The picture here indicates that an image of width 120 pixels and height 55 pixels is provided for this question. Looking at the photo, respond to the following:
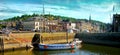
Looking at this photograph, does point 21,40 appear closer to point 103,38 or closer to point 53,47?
point 53,47

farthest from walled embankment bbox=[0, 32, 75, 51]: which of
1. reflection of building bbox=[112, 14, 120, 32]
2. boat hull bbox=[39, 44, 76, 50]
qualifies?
reflection of building bbox=[112, 14, 120, 32]

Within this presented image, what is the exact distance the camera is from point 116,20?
89.8 metres

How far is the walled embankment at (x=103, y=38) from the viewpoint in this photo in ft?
231

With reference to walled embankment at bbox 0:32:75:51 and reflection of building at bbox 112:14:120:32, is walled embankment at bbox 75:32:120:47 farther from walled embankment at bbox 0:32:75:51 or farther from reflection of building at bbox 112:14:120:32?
reflection of building at bbox 112:14:120:32

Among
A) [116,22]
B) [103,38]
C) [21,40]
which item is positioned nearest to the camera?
[21,40]

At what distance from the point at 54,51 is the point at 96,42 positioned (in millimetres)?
23734

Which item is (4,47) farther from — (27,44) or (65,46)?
(65,46)

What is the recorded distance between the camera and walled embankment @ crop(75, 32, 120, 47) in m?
70.3

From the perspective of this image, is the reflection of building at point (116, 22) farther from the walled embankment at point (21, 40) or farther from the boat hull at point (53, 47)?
the boat hull at point (53, 47)

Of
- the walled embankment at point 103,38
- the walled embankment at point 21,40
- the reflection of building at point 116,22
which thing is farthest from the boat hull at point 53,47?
the reflection of building at point 116,22

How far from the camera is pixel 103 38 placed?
75688mm

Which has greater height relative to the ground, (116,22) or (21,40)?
(116,22)

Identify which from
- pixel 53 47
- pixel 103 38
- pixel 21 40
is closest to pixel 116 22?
pixel 103 38

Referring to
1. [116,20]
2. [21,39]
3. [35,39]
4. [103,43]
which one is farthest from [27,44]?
[116,20]
